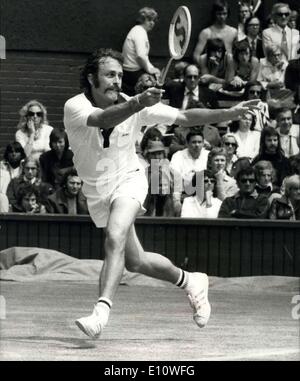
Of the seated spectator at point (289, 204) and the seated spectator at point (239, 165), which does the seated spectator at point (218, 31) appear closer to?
the seated spectator at point (239, 165)

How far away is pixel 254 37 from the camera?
16516 millimetres

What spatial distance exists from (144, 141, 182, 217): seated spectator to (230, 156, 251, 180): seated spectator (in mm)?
613

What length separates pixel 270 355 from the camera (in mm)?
8250

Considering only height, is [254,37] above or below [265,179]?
above

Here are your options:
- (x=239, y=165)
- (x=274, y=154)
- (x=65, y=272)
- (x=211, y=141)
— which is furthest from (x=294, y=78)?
(x=65, y=272)

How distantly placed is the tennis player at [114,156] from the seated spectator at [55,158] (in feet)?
17.2

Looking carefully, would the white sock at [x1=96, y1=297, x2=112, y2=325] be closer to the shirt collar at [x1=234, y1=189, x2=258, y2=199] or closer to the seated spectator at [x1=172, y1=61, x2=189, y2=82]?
the shirt collar at [x1=234, y1=189, x2=258, y2=199]

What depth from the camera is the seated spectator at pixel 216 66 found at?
15914 mm

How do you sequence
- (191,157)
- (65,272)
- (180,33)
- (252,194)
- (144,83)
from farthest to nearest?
(144,83)
(191,157)
(252,194)
(65,272)
(180,33)

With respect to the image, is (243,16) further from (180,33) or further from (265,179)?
(180,33)

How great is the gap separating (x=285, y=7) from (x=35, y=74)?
312cm

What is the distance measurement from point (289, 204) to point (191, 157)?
1.13 m
